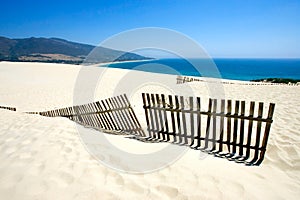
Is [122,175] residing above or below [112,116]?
above

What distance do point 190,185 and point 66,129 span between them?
166 inches

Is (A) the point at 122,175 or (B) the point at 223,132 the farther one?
(B) the point at 223,132

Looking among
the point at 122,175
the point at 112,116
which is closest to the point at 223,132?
the point at 122,175

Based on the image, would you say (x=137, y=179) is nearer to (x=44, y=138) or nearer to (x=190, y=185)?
(x=190, y=185)

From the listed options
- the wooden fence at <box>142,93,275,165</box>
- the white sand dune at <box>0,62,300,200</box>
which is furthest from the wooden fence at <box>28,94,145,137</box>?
the white sand dune at <box>0,62,300,200</box>

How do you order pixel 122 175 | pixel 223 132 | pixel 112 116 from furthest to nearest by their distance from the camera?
1. pixel 112 116
2. pixel 223 132
3. pixel 122 175

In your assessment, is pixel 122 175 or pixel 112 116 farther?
pixel 112 116

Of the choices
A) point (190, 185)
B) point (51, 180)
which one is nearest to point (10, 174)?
point (51, 180)

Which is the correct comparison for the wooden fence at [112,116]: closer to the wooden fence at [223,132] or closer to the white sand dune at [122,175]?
the wooden fence at [223,132]

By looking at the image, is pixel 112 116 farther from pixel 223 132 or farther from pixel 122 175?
pixel 122 175

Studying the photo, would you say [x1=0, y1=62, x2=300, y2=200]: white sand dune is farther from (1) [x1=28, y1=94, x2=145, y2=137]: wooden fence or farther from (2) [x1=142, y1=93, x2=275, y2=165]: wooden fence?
(1) [x1=28, y1=94, x2=145, y2=137]: wooden fence

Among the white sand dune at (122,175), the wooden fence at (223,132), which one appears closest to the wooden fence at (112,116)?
the wooden fence at (223,132)

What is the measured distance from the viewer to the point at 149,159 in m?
4.61

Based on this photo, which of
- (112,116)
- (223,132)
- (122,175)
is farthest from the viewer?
(112,116)
